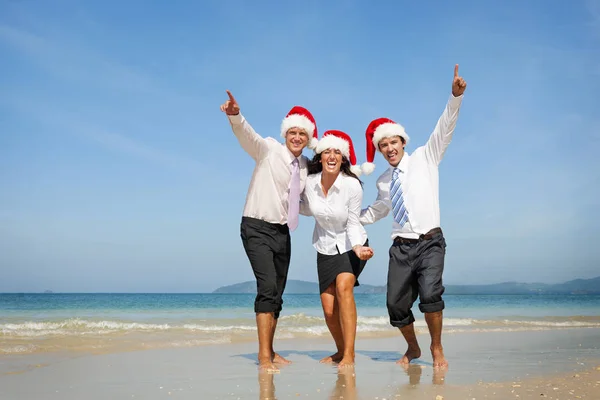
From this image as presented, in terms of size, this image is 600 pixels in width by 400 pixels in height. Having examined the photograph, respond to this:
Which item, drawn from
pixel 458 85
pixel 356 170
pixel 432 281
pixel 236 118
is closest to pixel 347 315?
pixel 432 281

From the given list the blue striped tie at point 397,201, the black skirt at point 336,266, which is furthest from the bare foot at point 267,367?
the blue striped tie at point 397,201

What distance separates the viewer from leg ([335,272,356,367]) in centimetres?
422

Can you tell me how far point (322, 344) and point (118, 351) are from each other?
7.72 ft

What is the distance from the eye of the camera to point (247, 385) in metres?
3.54

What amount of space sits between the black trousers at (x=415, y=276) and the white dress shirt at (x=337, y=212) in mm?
355

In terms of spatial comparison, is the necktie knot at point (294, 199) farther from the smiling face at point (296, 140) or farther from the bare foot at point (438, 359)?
the bare foot at point (438, 359)

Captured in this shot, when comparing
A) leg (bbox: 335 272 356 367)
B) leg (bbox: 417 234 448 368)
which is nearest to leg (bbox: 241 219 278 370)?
leg (bbox: 335 272 356 367)

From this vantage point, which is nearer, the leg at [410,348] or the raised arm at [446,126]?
the raised arm at [446,126]

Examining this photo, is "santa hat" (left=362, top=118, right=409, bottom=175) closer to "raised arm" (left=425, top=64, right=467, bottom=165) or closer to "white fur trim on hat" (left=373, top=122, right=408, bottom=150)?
"white fur trim on hat" (left=373, top=122, right=408, bottom=150)

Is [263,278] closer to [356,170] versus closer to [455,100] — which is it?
[356,170]

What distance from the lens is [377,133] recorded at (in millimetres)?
4570

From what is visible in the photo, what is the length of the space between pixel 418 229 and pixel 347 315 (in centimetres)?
88

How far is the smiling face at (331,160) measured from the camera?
14.5 ft

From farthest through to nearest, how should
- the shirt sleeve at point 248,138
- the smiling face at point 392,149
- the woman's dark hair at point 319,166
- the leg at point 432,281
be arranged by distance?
the woman's dark hair at point 319,166
the smiling face at point 392,149
the shirt sleeve at point 248,138
the leg at point 432,281
